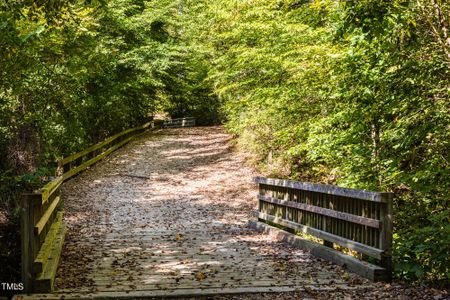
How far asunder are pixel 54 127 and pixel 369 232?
10.5 m

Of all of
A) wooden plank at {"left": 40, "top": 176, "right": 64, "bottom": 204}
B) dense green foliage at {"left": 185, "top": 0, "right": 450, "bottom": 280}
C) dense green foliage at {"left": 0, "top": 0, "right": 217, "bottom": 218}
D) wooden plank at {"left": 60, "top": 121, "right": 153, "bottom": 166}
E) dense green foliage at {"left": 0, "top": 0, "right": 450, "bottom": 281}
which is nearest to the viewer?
dense green foliage at {"left": 185, "top": 0, "right": 450, "bottom": 280}

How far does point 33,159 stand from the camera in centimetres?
1032

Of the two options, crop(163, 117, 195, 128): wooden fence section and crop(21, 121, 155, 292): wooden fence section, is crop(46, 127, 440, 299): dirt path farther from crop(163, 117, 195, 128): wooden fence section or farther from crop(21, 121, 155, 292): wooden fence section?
crop(163, 117, 195, 128): wooden fence section

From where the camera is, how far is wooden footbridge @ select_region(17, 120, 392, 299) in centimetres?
539

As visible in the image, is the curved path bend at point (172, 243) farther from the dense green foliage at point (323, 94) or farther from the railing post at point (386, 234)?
the dense green foliage at point (323, 94)

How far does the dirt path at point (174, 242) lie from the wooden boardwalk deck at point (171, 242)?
0.05ft

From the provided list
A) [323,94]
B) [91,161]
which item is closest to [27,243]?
[323,94]

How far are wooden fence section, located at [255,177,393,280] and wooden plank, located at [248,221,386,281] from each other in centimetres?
1

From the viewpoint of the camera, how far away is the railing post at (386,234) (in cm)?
545

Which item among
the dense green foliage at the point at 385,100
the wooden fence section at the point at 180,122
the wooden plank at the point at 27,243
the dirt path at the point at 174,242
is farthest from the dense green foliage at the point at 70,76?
the dense green foliage at the point at 385,100

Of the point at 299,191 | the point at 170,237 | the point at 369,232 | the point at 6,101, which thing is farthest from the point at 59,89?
the point at 369,232

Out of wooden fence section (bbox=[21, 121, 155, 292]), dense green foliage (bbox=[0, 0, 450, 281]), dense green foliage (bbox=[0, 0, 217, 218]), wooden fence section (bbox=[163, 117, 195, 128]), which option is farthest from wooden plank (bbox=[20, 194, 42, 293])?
wooden fence section (bbox=[163, 117, 195, 128])

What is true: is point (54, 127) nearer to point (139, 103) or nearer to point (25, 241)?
point (25, 241)

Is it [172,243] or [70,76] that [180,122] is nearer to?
[70,76]
